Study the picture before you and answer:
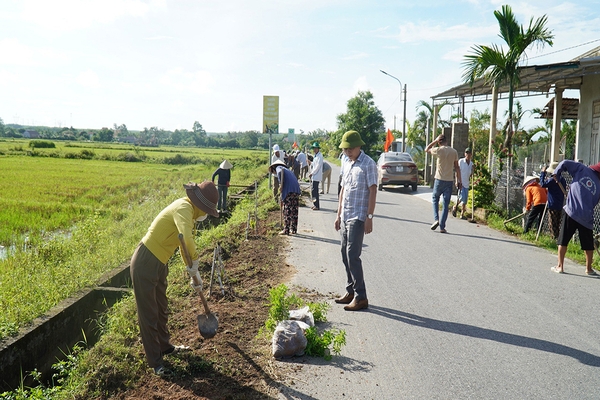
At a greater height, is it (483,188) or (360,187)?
(360,187)

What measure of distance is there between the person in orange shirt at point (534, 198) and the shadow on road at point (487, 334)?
641 centimetres

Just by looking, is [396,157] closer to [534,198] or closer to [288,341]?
[534,198]

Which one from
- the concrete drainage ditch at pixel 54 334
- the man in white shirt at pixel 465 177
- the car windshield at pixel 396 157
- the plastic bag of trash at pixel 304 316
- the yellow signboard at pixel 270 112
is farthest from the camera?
the yellow signboard at pixel 270 112

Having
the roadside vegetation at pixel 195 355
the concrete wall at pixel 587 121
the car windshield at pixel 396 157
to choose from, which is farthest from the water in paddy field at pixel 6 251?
the concrete wall at pixel 587 121

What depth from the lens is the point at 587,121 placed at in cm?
1731

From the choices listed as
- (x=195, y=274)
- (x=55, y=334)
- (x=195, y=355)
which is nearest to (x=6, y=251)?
(x=55, y=334)

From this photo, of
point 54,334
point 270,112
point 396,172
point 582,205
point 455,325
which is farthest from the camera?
point 270,112

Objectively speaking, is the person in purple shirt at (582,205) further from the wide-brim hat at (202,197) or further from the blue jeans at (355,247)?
the wide-brim hat at (202,197)

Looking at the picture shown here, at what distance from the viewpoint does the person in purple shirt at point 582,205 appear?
7.87 meters

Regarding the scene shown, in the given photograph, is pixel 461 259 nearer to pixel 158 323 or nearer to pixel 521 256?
pixel 521 256

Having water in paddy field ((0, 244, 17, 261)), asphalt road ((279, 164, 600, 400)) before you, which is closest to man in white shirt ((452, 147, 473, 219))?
asphalt road ((279, 164, 600, 400))

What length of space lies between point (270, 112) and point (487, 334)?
18504 millimetres

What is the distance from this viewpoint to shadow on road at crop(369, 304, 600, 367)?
16.6 ft

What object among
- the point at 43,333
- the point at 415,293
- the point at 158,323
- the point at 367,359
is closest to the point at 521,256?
the point at 415,293
